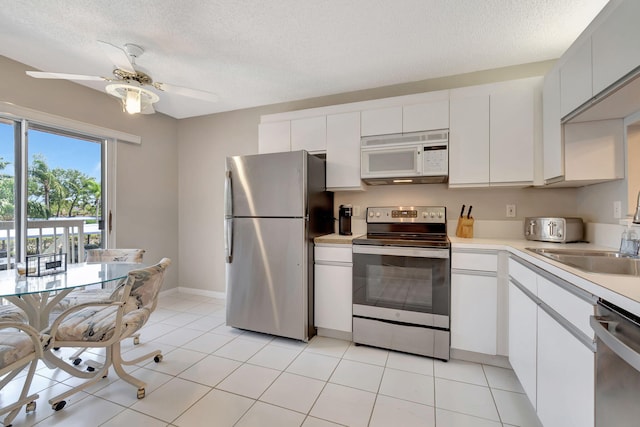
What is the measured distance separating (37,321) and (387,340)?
2475mm

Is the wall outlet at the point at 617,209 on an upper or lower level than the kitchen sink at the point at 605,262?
upper

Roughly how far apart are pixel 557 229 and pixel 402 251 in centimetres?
115

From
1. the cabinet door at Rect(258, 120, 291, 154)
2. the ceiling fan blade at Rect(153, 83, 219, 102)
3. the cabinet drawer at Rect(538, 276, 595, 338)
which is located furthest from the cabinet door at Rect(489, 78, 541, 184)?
the ceiling fan blade at Rect(153, 83, 219, 102)

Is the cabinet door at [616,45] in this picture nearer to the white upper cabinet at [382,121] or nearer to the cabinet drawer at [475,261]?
the cabinet drawer at [475,261]

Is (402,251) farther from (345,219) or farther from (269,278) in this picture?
(269,278)

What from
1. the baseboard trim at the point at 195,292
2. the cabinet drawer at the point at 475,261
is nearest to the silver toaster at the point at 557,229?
the cabinet drawer at the point at 475,261

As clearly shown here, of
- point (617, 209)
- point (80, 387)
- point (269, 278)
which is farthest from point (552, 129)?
point (80, 387)

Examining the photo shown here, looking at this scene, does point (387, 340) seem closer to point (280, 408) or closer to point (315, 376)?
point (315, 376)

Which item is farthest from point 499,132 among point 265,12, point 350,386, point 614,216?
point 350,386

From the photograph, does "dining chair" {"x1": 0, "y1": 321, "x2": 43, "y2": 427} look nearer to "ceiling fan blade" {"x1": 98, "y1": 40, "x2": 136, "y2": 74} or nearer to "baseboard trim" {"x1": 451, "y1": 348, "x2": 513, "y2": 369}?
"ceiling fan blade" {"x1": 98, "y1": 40, "x2": 136, "y2": 74}

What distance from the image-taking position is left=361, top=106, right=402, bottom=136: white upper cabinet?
2.53m

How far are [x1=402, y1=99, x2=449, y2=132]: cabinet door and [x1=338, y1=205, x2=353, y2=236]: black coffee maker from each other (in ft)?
3.05

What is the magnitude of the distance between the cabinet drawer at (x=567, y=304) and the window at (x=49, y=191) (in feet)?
10.6

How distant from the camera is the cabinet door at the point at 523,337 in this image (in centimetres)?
149
